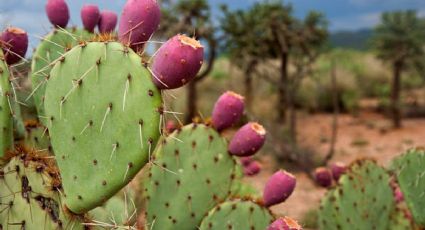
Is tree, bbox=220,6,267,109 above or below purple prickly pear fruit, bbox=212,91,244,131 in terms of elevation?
below

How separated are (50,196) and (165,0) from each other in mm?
11965

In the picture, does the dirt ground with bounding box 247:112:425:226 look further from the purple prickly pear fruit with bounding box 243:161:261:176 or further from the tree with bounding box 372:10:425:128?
the purple prickly pear fruit with bounding box 243:161:261:176

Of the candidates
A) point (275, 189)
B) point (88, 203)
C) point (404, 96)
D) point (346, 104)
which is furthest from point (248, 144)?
point (404, 96)

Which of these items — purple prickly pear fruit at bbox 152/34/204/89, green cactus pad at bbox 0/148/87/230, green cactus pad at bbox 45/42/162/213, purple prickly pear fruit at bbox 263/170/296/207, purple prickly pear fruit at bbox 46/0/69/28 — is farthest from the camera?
purple prickly pear fruit at bbox 46/0/69/28

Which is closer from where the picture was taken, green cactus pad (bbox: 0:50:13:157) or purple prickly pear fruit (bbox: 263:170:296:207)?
green cactus pad (bbox: 0:50:13:157)

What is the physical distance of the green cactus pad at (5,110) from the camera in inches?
73.1

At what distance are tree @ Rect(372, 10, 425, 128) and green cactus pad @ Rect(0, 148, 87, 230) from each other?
46.7 ft

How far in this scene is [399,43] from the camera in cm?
1573

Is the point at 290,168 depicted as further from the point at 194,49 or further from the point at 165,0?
the point at 194,49

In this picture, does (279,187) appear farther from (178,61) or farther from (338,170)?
(338,170)

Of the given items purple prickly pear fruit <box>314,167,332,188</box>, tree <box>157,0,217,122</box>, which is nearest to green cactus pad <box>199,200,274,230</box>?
purple prickly pear fruit <box>314,167,332,188</box>

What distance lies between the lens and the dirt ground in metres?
9.90

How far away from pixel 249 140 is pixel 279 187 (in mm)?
212

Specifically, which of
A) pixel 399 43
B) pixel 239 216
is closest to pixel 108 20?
pixel 239 216
